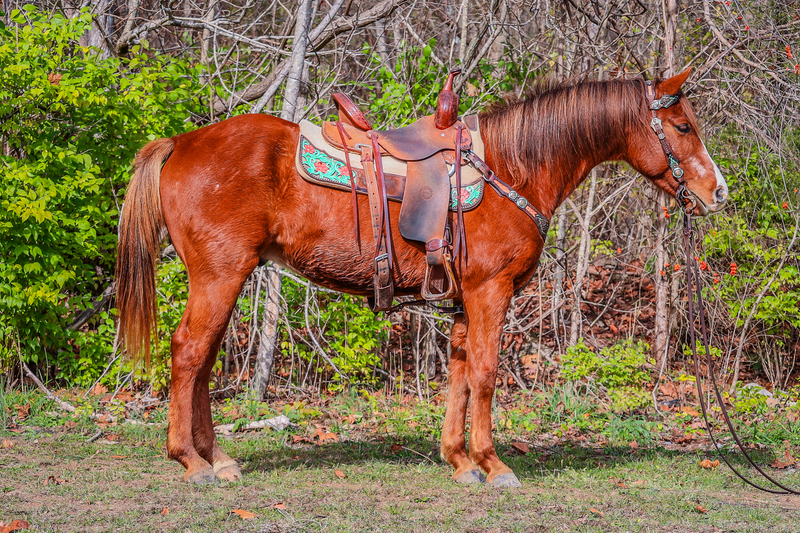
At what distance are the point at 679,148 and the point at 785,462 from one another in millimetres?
2316

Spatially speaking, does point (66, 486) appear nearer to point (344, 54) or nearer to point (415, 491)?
point (415, 491)

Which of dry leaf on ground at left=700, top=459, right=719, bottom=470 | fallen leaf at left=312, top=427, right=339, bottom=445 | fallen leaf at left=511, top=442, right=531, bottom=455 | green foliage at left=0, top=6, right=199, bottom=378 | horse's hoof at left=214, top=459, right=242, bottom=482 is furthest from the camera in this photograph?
green foliage at left=0, top=6, right=199, bottom=378

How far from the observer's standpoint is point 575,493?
3822mm

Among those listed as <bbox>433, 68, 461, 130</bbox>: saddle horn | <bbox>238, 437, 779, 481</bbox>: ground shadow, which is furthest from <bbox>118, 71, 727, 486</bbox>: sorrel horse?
<bbox>238, 437, 779, 481</bbox>: ground shadow

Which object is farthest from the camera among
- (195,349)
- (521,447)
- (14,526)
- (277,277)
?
(277,277)

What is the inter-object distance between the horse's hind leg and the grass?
0.58ft

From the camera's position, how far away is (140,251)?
3.87 meters

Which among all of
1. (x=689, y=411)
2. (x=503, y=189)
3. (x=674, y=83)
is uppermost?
(x=674, y=83)

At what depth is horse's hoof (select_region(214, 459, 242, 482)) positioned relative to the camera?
382cm

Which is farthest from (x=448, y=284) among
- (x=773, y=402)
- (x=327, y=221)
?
(x=773, y=402)

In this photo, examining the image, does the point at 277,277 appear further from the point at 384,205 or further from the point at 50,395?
the point at 384,205

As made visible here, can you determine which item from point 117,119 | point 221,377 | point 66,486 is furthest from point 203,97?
point 66,486

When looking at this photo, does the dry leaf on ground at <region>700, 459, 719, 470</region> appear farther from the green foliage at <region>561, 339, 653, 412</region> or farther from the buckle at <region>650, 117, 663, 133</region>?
the buckle at <region>650, 117, 663, 133</region>

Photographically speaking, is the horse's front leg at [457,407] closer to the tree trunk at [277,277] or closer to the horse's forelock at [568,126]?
the horse's forelock at [568,126]
